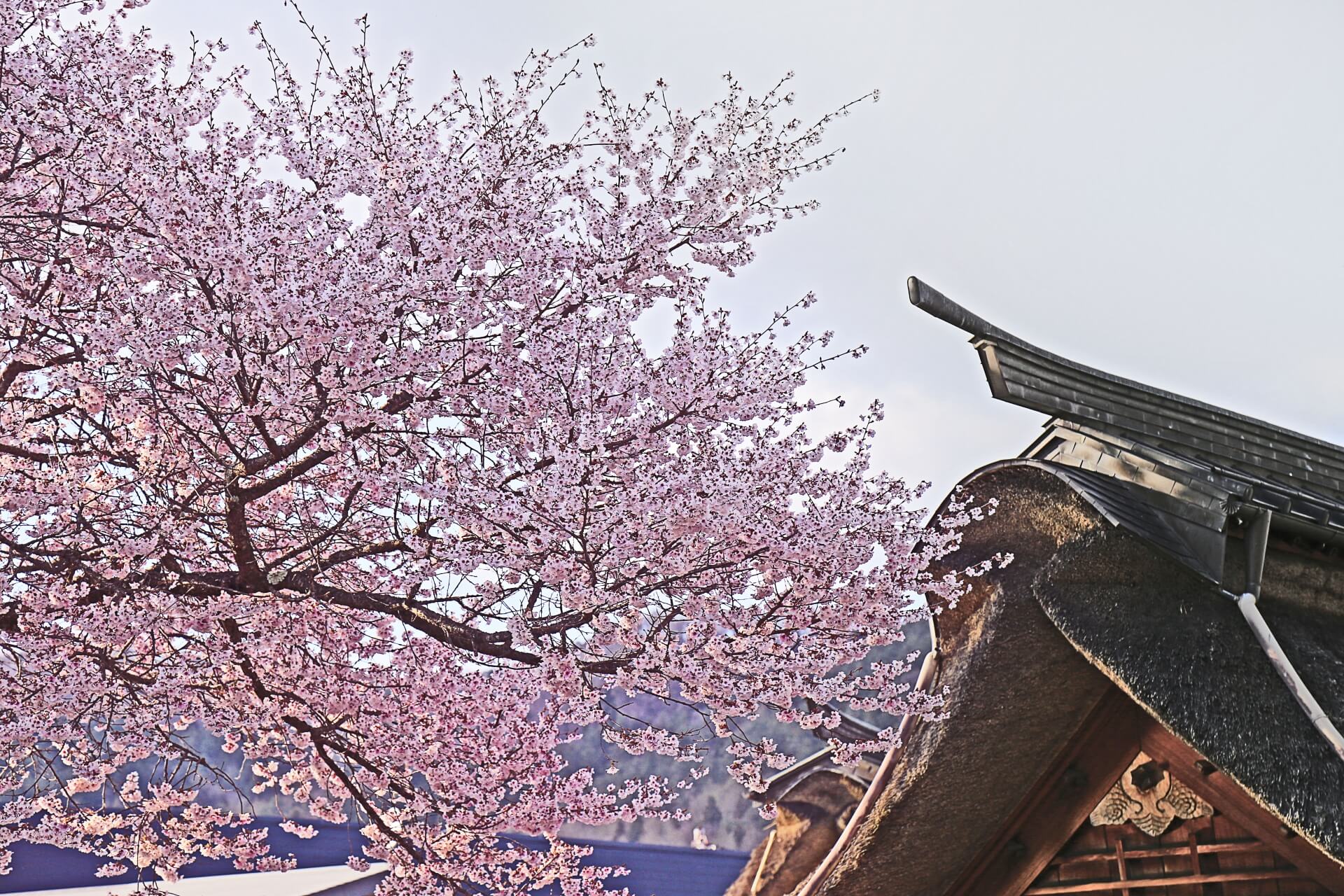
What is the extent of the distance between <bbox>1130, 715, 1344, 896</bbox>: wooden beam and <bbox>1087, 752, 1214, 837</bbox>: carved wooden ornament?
60 millimetres

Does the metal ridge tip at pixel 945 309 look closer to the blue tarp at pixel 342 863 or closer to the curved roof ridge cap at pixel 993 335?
the curved roof ridge cap at pixel 993 335

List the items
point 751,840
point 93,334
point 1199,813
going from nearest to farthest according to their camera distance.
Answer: point 93,334
point 1199,813
point 751,840

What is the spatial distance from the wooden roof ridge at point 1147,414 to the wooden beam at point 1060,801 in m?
1.41

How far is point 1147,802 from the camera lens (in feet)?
17.6

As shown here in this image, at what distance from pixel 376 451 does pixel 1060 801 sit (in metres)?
3.96

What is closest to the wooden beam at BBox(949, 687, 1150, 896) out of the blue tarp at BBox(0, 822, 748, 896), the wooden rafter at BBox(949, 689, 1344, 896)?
the wooden rafter at BBox(949, 689, 1344, 896)

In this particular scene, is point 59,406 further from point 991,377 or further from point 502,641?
point 991,377

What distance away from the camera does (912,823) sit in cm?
548

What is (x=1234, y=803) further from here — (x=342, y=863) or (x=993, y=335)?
(x=342, y=863)

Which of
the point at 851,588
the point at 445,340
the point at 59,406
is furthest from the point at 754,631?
the point at 59,406

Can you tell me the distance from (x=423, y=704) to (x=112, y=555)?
1.81m

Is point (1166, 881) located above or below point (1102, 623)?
below

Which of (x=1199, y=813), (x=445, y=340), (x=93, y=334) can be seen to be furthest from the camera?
(x=1199, y=813)

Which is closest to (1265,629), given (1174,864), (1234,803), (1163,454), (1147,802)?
(1163,454)
